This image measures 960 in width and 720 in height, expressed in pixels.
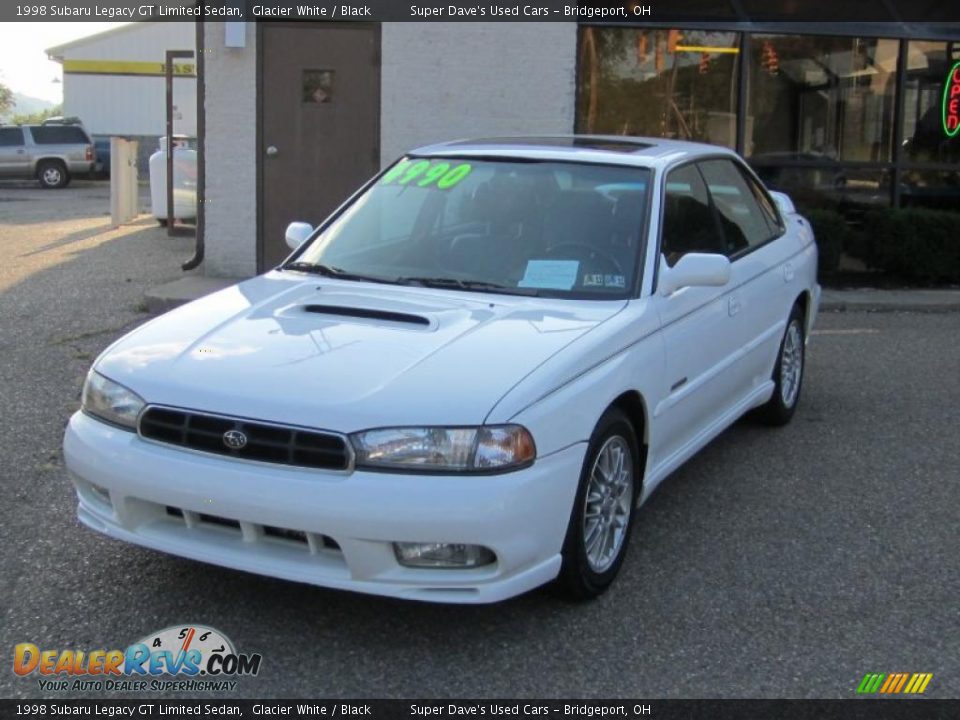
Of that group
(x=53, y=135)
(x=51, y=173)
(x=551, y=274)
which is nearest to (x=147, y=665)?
(x=551, y=274)

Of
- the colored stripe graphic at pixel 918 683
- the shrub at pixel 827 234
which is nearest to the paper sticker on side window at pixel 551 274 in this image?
the colored stripe graphic at pixel 918 683

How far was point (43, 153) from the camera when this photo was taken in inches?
1224

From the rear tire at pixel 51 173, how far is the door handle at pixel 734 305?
95.3 ft

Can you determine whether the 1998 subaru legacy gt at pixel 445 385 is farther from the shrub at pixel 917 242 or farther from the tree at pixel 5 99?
the tree at pixel 5 99

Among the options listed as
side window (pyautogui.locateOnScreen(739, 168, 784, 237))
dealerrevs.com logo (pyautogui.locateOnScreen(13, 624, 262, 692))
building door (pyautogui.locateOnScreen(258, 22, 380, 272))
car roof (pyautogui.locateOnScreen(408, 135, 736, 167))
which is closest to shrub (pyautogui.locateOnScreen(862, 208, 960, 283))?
building door (pyautogui.locateOnScreen(258, 22, 380, 272))

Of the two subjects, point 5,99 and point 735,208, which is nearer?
point 735,208

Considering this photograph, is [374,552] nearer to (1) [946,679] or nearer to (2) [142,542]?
(2) [142,542]

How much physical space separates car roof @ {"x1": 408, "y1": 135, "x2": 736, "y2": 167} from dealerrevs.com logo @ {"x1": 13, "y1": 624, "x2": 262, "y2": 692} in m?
2.58

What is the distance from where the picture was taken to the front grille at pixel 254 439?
3.50m

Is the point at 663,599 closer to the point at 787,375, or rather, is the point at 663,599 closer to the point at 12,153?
the point at 787,375

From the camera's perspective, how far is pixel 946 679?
12.0 feet

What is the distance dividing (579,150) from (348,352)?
1934 millimetres

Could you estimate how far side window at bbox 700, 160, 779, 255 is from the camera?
5.67 m

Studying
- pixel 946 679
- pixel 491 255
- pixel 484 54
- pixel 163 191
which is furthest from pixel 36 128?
pixel 946 679
